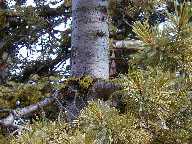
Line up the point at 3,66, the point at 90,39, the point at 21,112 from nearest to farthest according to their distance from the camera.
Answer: the point at 21,112, the point at 90,39, the point at 3,66

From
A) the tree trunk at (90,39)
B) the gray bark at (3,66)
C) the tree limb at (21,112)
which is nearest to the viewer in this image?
the tree limb at (21,112)

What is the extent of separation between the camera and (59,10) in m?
4.75

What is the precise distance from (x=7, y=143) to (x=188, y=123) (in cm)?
85

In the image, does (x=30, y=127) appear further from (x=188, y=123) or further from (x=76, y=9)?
(x=76, y=9)

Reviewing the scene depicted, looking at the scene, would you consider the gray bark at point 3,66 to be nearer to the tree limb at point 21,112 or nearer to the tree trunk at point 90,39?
the tree trunk at point 90,39

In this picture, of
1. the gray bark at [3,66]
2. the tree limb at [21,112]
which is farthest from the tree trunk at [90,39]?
the gray bark at [3,66]

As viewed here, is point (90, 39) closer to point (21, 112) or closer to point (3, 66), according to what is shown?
point (21, 112)

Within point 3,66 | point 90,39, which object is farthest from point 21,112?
point 3,66

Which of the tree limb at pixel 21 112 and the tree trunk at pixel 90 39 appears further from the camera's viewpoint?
the tree trunk at pixel 90 39

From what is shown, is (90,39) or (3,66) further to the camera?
(3,66)

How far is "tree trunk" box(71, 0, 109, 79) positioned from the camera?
271cm

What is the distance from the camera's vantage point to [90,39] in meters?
2.76

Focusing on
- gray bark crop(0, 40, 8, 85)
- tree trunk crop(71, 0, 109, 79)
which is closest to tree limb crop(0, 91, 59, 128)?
tree trunk crop(71, 0, 109, 79)

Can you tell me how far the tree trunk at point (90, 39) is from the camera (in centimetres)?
271
